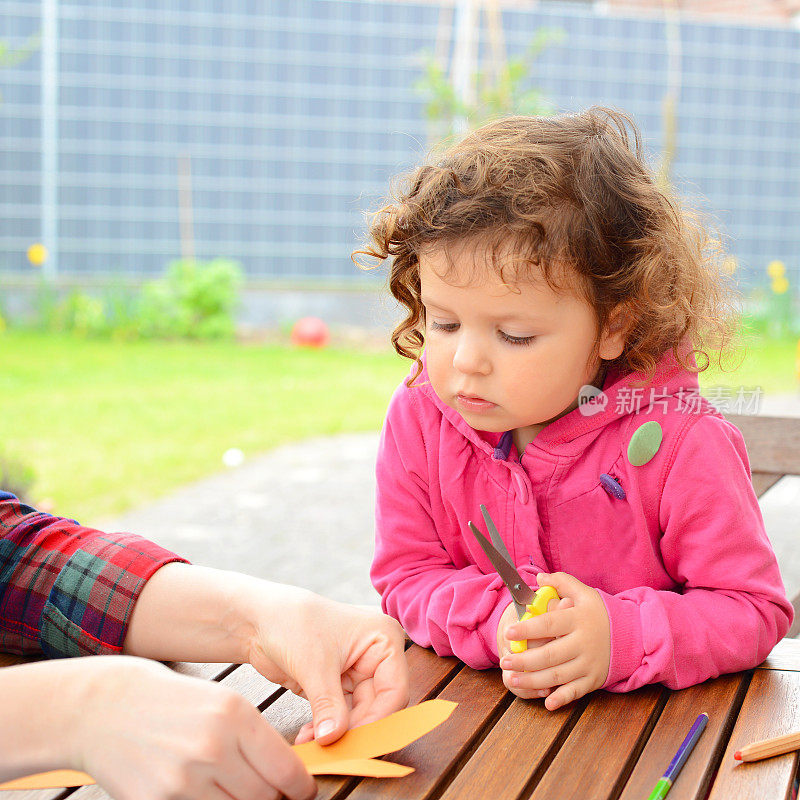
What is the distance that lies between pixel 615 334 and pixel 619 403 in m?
0.07

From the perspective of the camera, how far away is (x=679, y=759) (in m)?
0.76

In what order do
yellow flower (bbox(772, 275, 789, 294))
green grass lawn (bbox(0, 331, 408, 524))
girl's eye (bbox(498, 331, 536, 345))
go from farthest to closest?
yellow flower (bbox(772, 275, 789, 294))
green grass lawn (bbox(0, 331, 408, 524))
girl's eye (bbox(498, 331, 536, 345))

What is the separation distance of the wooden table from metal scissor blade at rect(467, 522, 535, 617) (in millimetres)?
89

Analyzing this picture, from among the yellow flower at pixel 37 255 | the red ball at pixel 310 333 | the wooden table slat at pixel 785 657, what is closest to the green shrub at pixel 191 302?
the red ball at pixel 310 333

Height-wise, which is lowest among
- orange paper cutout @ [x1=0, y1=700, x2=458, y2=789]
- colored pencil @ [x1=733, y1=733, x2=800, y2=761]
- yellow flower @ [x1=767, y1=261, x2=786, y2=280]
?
yellow flower @ [x1=767, y1=261, x2=786, y2=280]

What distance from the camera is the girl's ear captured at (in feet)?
3.34

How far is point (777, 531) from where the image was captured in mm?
3643

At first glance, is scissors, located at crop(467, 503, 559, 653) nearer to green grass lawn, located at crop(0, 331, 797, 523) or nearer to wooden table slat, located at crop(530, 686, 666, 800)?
wooden table slat, located at crop(530, 686, 666, 800)

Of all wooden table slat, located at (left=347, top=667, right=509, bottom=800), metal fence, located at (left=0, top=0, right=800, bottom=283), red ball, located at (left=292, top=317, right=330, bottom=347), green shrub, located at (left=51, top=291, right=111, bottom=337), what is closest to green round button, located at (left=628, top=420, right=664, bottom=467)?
wooden table slat, located at (left=347, top=667, right=509, bottom=800)

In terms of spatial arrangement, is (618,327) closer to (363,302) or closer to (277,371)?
(277,371)

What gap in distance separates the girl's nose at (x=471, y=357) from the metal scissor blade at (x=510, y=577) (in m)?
0.16

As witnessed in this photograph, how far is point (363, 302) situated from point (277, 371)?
1270mm

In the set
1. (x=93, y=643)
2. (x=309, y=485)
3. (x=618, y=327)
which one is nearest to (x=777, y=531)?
(x=309, y=485)

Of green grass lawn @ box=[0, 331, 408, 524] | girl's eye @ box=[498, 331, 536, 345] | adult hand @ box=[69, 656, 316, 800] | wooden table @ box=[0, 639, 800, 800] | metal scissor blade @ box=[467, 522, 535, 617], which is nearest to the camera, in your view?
adult hand @ box=[69, 656, 316, 800]
